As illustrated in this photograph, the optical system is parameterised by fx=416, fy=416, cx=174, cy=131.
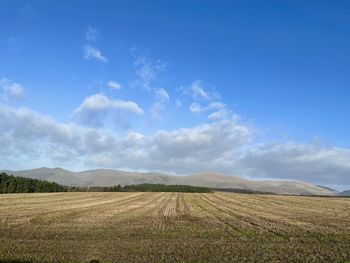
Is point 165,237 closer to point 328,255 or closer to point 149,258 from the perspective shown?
point 149,258

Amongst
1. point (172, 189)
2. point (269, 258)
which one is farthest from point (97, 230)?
point (172, 189)

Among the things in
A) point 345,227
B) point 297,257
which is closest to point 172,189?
point 345,227

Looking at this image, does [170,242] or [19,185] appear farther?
[19,185]

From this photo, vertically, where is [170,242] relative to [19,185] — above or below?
below

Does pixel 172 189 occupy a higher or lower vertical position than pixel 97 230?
higher

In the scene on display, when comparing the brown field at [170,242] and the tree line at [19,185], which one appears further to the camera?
the tree line at [19,185]

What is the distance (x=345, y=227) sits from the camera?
96.9 feet

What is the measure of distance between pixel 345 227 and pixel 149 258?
18249 millimetres

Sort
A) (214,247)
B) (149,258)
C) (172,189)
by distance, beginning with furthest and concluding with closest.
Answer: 1. (172,189)
2. (214,247)
3. (149,258)

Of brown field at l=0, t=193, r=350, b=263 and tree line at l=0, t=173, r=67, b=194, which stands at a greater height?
tree line at l=0, t=173, r=67, b=194

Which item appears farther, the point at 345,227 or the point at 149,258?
the point at 345,227

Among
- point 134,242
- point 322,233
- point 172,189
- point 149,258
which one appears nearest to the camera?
point 149,258

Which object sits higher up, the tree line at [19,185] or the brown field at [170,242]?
the tree line at [19,185]

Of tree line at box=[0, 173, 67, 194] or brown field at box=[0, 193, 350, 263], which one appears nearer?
brown field at box=[0, 193, 350, 263]
